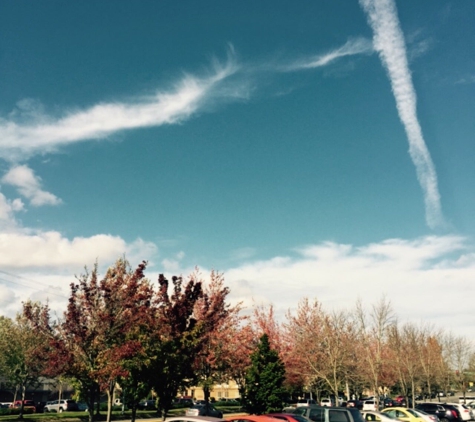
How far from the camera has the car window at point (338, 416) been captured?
19516 mm

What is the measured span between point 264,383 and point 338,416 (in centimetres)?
1755

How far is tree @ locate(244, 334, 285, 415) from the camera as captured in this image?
1421 inches

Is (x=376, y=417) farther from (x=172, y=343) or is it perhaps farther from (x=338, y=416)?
(x=172, y=343)

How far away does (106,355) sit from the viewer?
20.4 meters

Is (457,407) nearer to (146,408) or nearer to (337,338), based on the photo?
(337,338)

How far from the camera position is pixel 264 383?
3650 cm

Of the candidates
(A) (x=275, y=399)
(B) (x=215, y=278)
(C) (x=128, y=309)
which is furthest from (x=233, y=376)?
(C) (x=128, y=309)

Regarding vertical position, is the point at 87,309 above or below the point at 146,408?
above

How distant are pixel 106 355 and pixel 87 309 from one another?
2.70 metres

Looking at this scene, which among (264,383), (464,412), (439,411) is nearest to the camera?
(439,411)

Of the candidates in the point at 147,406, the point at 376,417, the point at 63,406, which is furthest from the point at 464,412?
the point at 63,406

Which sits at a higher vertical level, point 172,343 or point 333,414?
point 172,343

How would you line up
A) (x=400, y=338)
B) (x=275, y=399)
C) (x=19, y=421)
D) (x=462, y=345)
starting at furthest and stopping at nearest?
(x=462, y=345) < (x=400, y=338) < (x=275, y=399) < (x=19, y=421)

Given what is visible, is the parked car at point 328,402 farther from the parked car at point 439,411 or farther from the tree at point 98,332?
the tree at point 98,332
